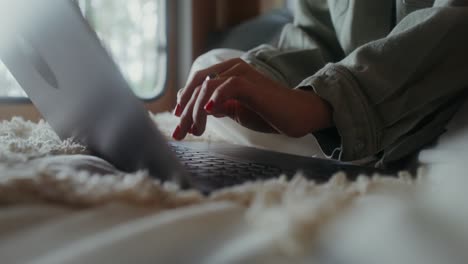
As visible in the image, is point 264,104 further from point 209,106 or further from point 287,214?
point 287,214

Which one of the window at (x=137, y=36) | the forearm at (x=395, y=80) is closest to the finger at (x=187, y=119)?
the forearm at (x=395, y=80)

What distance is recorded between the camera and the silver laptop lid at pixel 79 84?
27 cm

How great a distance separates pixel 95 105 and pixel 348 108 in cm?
22

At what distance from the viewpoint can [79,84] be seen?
331 mm

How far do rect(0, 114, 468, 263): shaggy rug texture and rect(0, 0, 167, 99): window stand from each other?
104 centimetres

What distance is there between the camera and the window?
128 cm

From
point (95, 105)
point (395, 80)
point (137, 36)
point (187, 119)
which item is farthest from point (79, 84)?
point (137, 36)

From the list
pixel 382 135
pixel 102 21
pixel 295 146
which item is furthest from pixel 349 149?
pixel 102 21

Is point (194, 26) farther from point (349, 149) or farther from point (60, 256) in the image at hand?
point (60, 256)

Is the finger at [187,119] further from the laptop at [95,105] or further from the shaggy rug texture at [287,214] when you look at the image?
the shaggy rug texture at [287,214]

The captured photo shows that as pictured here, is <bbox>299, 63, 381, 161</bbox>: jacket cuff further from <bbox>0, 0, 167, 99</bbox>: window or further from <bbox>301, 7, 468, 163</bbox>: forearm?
<bbox>0, 0, 167, 99</bbox>: window

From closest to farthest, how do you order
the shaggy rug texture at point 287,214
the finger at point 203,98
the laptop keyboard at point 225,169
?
the shaggy rug texture at point 287,214
the laptop keyboard at point 225,169
the finger at point 203,98

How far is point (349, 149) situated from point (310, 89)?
0.22 ft

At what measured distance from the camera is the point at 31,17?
1.14 ft
